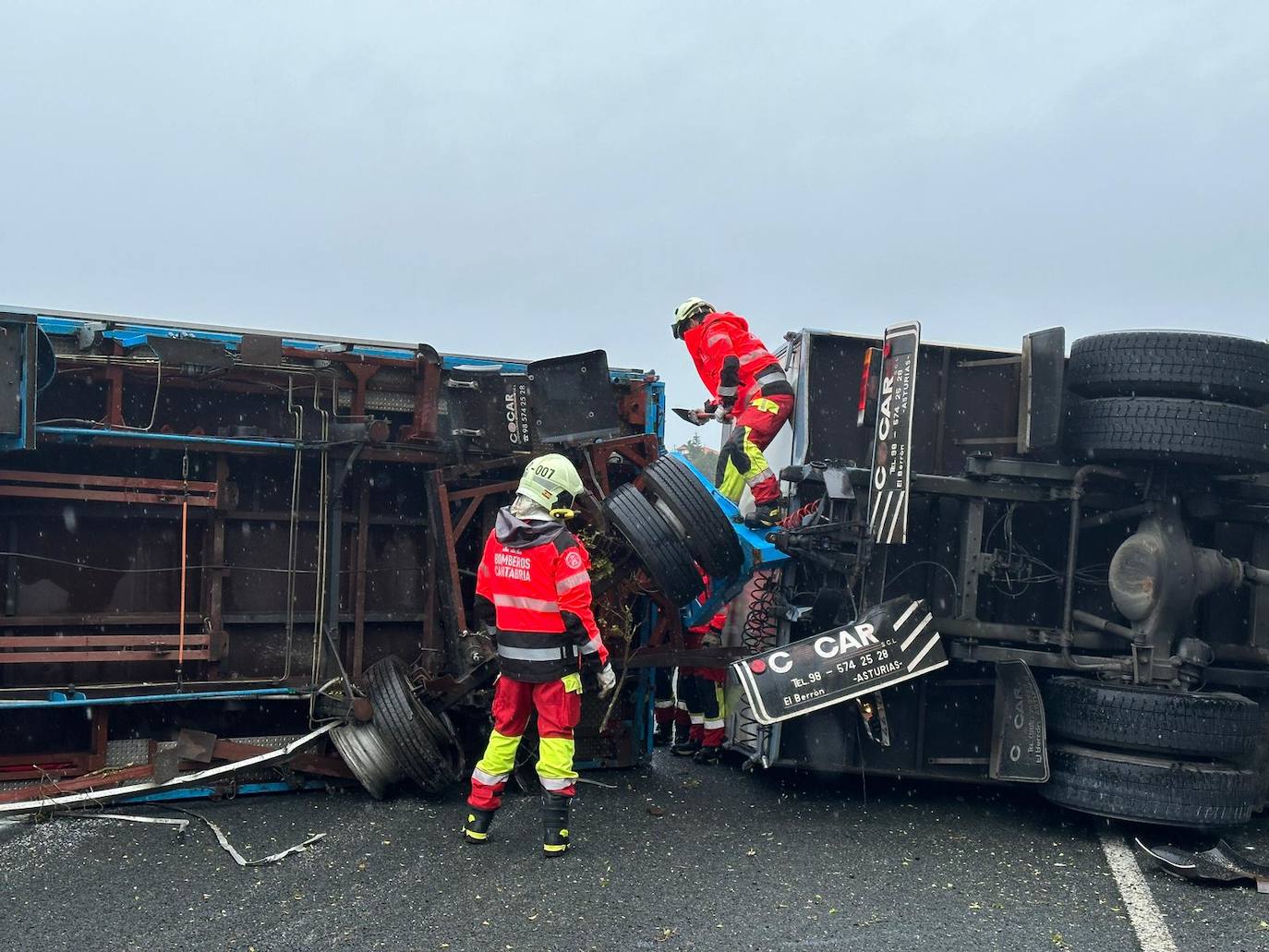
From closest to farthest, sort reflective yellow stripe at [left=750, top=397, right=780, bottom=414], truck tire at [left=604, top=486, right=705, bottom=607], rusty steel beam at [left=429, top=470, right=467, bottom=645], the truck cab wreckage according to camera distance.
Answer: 1. the truck cab wreckage
2. truck tire at [left=604, top=486, right=705, bottom=607]
3. rusty steel beam at [left=429, top=470, right=467, bottom=645]
4. reflective yellow stripe at [left=750, top=397, right=780, bottom=414]

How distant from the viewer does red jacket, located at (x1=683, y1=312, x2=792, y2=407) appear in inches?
281

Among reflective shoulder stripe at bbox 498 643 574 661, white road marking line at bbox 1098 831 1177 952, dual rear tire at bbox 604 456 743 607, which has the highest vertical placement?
dual rear tire at bbox 604 456 743 607

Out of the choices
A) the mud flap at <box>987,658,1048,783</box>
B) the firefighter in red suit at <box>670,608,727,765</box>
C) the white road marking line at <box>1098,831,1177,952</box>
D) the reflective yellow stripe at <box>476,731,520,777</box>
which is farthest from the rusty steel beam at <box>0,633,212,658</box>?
the white road marking line at <box>1098,831,1177,952</box>

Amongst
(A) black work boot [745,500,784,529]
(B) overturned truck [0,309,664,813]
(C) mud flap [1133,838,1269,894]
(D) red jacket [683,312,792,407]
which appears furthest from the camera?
(D) red jacket [683,312,792,407]

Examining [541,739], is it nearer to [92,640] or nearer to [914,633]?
[914,633]

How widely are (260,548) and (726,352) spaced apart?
125 inches

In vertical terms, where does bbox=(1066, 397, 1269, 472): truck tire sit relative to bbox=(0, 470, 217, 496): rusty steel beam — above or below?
above

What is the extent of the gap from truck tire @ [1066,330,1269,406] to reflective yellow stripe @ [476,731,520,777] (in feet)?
11.7

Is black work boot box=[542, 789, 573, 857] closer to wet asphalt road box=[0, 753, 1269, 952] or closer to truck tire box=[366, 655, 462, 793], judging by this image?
wet asphalt road box=[0, 753, 1269, 952]

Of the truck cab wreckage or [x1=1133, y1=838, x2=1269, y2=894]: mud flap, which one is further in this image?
the truck cab wreckage

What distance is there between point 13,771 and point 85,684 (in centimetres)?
56

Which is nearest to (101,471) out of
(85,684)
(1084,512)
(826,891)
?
(85,684)

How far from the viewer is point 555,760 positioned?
545cm

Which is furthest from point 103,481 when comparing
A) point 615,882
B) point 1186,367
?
point 1186,367
